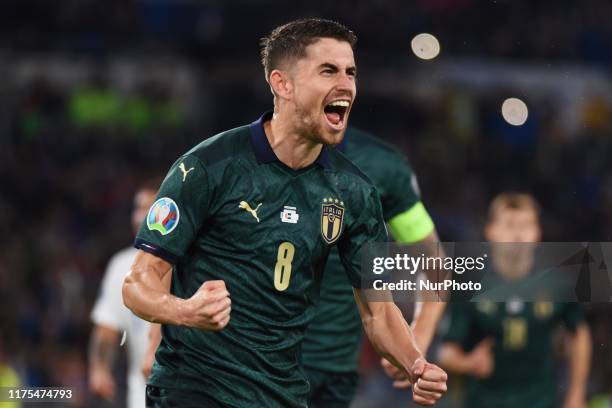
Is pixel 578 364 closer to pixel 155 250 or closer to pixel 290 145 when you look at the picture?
pixel 290 145

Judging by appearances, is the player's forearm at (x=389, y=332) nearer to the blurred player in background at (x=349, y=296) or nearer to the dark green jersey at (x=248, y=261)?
the dark green jersey at (x=248, y=261)

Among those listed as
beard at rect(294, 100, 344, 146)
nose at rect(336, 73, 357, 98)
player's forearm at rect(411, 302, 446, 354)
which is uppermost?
nose at rect(336, 73, 357, 98)

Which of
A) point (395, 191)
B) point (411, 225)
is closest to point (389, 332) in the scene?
point (411, 225)

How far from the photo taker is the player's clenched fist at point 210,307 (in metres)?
3.89

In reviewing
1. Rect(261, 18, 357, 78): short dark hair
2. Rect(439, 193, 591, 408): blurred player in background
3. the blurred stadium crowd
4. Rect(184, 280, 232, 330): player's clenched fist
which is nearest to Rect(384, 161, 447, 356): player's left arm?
Rect(439, 193, 591, 408): blurred player in background

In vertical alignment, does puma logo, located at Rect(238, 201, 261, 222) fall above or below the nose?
below

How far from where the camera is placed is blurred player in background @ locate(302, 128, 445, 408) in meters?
6.23

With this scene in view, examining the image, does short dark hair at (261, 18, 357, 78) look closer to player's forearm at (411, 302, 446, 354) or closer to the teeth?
the teeth

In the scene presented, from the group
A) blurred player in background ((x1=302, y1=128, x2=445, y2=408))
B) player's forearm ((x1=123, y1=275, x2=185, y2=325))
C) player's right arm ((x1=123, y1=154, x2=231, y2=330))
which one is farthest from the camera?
blurred player in background ((x1=302, y1=128, x2=445, y2=408))

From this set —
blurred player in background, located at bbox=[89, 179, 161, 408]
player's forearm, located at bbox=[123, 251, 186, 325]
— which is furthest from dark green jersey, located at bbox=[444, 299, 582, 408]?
player's forearm, located at bbox=[123, 251, 186, 325]

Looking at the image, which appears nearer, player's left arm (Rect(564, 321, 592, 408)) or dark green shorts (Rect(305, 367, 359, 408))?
dark green shorts (Rect(305, 367, 359, 408))

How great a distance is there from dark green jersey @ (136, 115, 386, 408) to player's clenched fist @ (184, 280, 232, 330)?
0.47m

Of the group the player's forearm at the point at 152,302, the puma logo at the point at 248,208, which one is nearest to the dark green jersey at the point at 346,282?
the puma logo at the point at 248,208

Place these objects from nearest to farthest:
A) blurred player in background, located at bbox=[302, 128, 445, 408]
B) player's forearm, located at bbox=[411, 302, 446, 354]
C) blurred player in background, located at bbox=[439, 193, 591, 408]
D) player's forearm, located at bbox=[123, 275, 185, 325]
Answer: player's forearm, located at bbox=[123, 275, 185, 325] → player's forearm, located at bbox=[411, 302, 446, 354] → blurred player in background, located at bbox=[302, 128, 445, 408] → blurred player in background, located at bbox=[439, 193, 591, 408]
